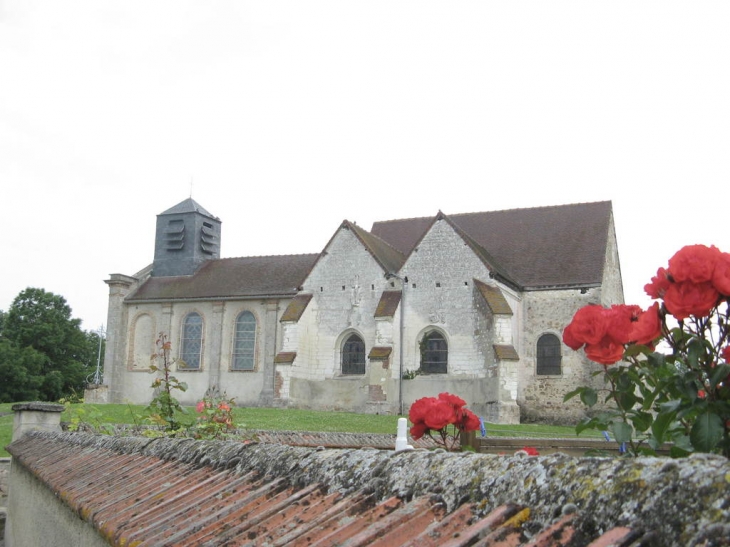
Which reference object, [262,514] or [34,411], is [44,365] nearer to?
[34,411]

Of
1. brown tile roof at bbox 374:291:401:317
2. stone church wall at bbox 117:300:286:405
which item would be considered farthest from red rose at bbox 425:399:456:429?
stone church wall at bbox 117:300:286:405

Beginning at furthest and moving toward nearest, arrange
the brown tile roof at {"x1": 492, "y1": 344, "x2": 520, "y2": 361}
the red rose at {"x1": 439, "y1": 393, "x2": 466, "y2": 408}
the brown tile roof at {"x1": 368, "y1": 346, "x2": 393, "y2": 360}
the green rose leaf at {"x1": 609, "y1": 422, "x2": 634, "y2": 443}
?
the brown tile roof at {"x1": 368, "y1": 346, "x2": 393, "y2": 360}
the brown tile roof at {"x1": 492, "y1": 344, "x2": 520, "y2": 361}
the red rose at {"x1": 439, "y1": 393, "x2": 466, "y2": 408}
the green rose leaf at {"x1": 609, "y1": 422, "x2": 634, "y2": 443}

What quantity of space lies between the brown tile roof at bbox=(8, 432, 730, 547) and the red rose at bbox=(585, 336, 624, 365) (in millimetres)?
1103

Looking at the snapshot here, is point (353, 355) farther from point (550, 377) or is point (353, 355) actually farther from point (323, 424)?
point (323, 424)

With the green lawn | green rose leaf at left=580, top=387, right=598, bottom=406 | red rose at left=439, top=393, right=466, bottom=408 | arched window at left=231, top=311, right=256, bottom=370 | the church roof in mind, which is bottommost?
the green lawn

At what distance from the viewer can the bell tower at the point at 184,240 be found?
40.4 metres

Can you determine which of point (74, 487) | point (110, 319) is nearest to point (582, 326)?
point (74, 487)

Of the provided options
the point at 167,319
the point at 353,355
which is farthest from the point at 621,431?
the point at 167,319

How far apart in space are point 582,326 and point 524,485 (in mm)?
1606

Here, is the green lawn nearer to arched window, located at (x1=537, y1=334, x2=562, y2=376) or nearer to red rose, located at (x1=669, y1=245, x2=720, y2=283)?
arched window, located at (x1=537, y1=334, x2=562, y2=376)

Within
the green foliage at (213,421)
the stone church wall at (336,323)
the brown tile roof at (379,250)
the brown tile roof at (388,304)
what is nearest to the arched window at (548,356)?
the brown tile roof at (388,304)

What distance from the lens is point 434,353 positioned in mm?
29797

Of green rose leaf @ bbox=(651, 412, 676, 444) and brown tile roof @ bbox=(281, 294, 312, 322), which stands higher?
brown tile roof @ bbox=(281, 294, 312, 322)

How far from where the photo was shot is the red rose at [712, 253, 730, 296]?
2.72 meters
